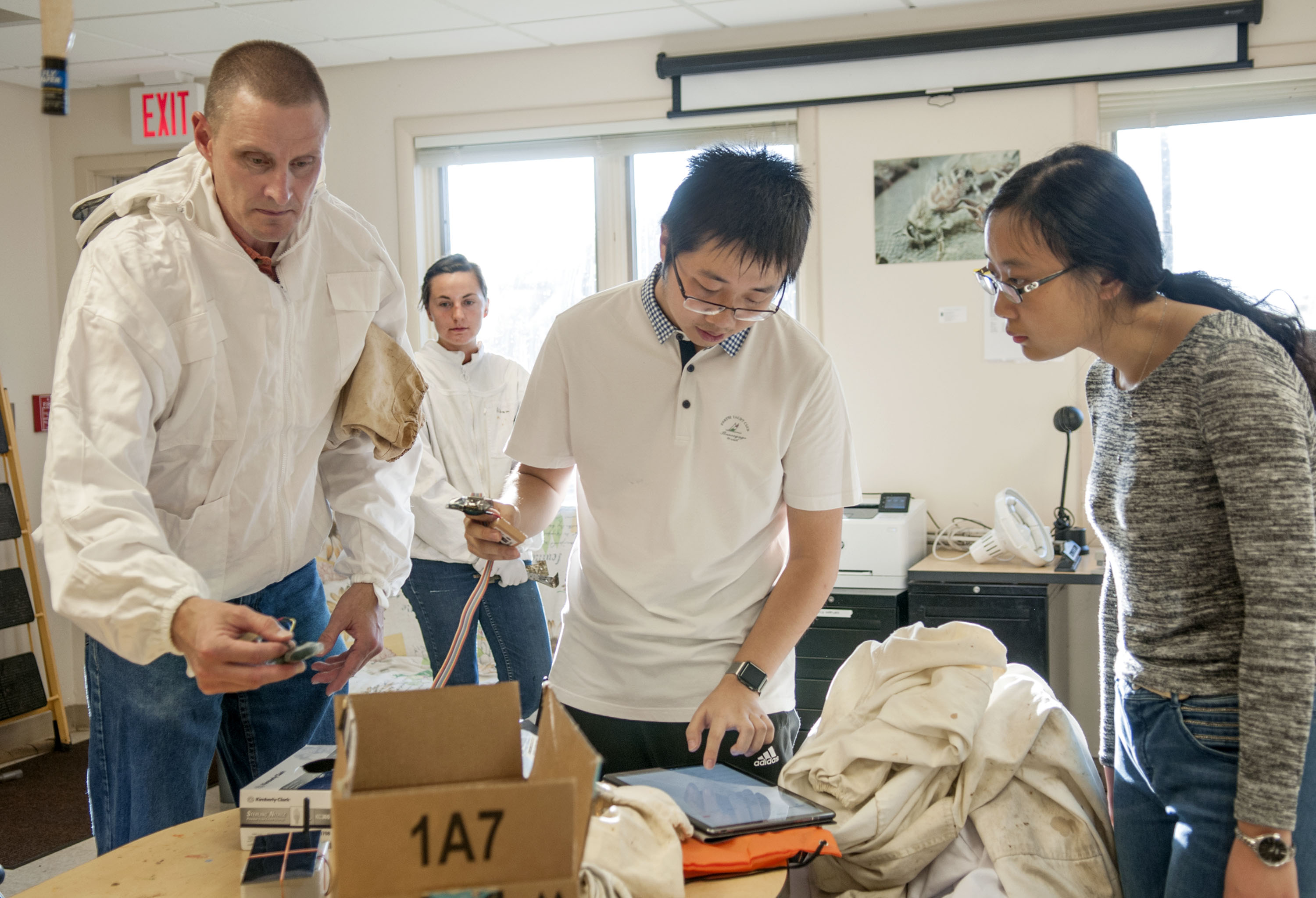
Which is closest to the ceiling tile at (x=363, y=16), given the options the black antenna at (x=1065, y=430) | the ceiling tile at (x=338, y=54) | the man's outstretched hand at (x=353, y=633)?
the ceiling tile at (x=338, y=54)

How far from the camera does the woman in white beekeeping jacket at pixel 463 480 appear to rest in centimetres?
308

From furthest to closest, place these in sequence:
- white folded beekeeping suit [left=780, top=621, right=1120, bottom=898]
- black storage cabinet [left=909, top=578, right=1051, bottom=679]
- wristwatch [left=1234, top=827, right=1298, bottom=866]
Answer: black storage cabinet [left=909, top=578, right=1051, bottom=679] < white folded beekeeping suit [left=780, top=621, right=1120, bottom=898] < wristwatch [left=1234, top=827, right=1298, bottom=866]

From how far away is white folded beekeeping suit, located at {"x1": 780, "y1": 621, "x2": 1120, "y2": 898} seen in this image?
148 centimetres

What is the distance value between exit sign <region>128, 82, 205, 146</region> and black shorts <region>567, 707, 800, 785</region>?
161 inches

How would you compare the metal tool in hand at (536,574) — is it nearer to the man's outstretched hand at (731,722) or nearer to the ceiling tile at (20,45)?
the man's outstretched hand at (731,722)

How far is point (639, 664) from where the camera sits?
1565mm

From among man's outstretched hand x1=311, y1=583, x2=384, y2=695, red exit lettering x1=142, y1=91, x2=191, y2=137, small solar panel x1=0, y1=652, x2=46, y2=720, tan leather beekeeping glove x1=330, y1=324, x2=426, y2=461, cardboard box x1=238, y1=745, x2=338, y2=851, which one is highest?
red exit lettering x1=142, y1=91, x2=191, y2=137

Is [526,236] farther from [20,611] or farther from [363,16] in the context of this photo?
[20,611]

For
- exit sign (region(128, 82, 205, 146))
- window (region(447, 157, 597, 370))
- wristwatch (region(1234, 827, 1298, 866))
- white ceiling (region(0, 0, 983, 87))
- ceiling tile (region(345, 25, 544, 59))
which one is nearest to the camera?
wristwatch (region(1234, 827, 1298, 866))

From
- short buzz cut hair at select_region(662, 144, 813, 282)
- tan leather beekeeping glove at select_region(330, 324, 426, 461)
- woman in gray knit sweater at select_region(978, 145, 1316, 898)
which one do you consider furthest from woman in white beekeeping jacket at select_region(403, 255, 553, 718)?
woman in gray knit sweater at select_region(978, 145, 1316, 898)

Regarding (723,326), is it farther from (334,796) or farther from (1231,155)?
(1231,155)

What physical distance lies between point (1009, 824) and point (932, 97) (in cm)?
314

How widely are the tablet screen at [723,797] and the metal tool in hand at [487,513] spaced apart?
0.36m

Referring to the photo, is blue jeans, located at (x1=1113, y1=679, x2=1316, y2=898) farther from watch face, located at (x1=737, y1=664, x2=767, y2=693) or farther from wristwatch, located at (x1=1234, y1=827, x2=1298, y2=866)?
watch face, located at (x1=737, y1=664, x2=767, y2=693)
